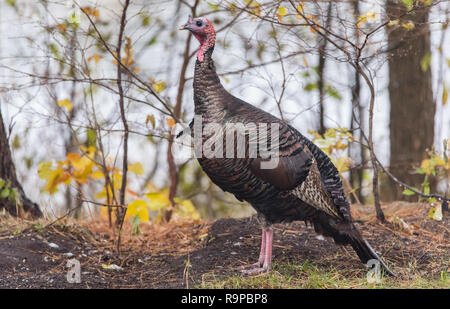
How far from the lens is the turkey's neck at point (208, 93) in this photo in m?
3.92

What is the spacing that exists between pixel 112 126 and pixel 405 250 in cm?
281

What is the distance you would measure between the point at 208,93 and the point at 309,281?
1.53 metres

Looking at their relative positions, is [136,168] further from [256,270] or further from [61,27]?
[256,270]

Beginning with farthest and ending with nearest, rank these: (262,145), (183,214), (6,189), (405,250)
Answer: (183,214)
(6,189)
(405,250)
(262,145)

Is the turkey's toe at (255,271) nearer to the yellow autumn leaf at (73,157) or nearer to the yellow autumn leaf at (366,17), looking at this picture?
the yellow autumn leaf at (366,17)

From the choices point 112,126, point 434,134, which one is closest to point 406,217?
point 434,134

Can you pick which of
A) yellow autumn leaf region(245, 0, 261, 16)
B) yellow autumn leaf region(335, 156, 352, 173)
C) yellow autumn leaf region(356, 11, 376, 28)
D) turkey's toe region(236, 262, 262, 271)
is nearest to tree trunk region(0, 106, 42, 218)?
turkey's toe region(236, 262, 262, 271)

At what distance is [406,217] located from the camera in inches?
207

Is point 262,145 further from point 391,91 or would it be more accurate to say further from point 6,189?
point 391,91

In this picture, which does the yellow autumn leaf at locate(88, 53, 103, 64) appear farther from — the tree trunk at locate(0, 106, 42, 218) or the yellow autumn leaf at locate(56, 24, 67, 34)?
the tree trunk at locate(0, 106, 42, 218)

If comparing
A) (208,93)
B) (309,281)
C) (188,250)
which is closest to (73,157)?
(188,250)

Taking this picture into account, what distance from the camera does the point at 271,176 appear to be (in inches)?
149

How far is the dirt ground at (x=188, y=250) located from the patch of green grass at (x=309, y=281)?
0.10m

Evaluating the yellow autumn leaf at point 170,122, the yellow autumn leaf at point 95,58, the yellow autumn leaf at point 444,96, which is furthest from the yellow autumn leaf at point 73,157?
the yellow autumn leaf at point 444,96
